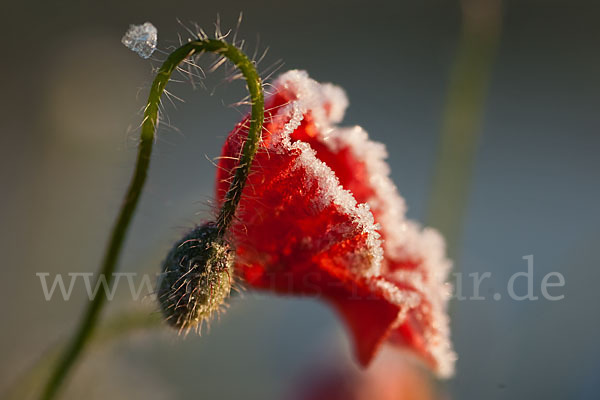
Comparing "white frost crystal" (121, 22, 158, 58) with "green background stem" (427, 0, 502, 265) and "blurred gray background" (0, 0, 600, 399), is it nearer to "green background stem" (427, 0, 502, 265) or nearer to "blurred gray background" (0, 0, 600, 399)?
"blurred gray background" (0, 0, 600, 399)

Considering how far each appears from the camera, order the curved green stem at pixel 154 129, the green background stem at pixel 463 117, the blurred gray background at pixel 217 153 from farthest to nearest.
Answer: the blurred gray background at pixel 217 153 → the green background stem at pixel 463 117 → the curved green stem at pixel 154 129

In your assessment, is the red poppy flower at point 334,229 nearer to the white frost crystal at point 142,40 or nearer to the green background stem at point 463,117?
the white frost crystal at point 142,40

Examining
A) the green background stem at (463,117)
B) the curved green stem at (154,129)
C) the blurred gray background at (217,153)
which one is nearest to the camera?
the curved green stem at (154,129)

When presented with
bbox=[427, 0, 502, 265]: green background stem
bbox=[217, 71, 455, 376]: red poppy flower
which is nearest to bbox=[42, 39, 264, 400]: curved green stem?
bbox=[217, 71, 455, 376]: red poppy flower

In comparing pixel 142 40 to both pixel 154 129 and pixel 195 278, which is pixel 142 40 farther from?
pixel 195 278

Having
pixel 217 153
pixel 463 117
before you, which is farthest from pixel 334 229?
pixel 217 153

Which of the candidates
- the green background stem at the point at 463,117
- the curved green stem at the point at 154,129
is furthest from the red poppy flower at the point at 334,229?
the green background stem at the point at 463,117

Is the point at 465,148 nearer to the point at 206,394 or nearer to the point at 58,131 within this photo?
the point at 206,394
